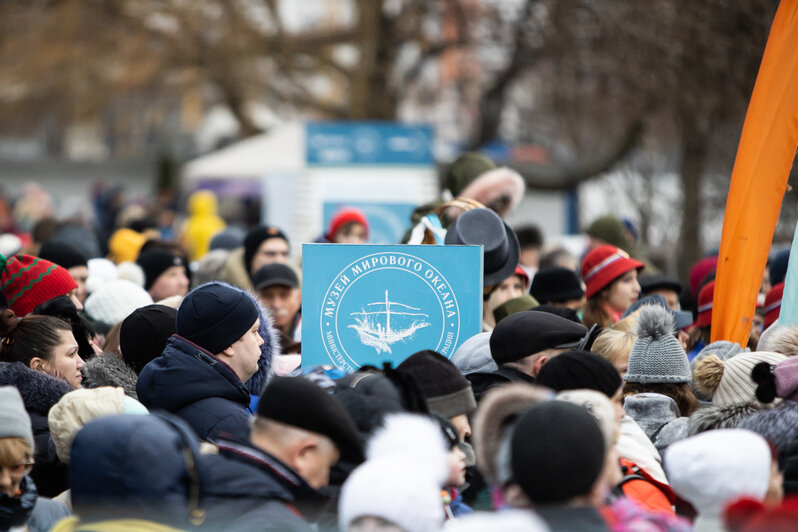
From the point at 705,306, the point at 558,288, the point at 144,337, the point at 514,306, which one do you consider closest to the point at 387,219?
the point at 558,288

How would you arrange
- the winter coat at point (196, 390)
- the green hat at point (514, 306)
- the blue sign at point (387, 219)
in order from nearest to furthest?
the winter coat at point (196, 390)
the green hat at point (514, 306)
the blue sign at point (387, 219)

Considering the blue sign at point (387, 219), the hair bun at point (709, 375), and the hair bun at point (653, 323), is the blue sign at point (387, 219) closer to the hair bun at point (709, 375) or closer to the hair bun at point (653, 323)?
the hair bun at point (653, 323)

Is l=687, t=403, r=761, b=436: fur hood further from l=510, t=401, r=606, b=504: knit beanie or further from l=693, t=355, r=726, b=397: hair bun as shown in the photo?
l=510, t=401, r=606, b=504: knit beanie

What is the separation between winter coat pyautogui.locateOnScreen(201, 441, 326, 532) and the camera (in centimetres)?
314

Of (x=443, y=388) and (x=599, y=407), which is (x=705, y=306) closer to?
(x=443, y=388)

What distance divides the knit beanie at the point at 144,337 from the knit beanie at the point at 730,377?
2253 millimetres

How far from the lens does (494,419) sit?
3385mm

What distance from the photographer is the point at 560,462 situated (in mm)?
2998

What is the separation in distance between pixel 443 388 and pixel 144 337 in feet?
5.37

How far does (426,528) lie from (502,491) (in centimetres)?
29

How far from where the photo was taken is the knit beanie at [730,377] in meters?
4.52

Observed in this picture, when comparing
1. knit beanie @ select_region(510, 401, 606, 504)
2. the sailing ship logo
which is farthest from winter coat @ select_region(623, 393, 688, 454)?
knit beanie @ select_region(510, 401, 606, 504)

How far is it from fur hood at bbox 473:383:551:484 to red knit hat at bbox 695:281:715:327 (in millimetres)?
3461

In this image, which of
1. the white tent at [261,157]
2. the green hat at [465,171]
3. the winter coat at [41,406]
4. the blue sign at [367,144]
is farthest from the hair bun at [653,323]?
the white tent at [261,157]
